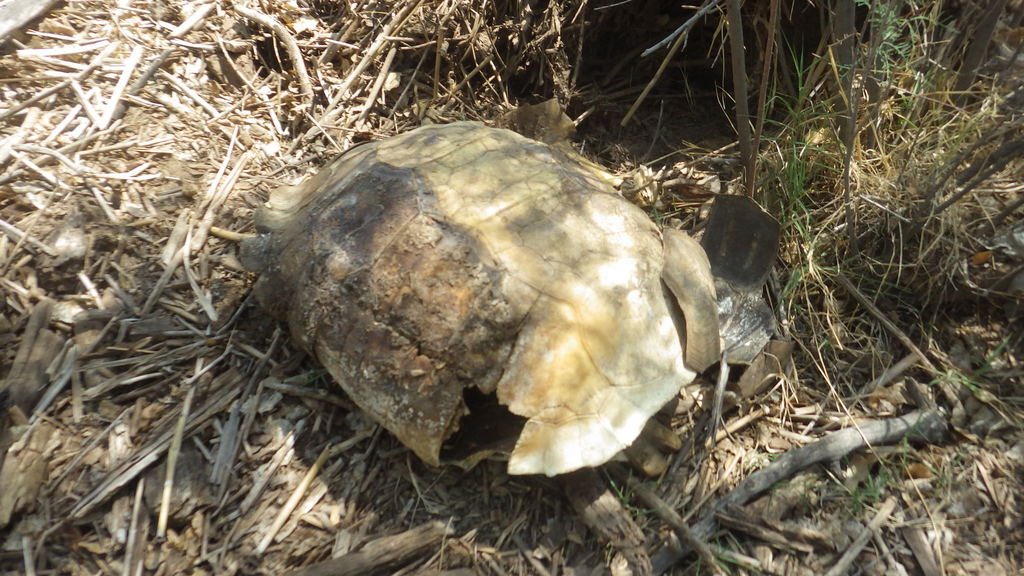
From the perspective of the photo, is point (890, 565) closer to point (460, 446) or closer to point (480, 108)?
point (460, 446)

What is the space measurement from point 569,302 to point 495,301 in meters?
0.25

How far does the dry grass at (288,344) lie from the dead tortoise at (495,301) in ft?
1.19

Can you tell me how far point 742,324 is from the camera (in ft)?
8.00

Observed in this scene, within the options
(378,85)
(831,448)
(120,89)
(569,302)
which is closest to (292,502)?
(569,302)

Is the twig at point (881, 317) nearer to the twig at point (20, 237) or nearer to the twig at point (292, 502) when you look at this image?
the twig at point (292, 502)

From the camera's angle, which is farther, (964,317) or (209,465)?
(964,317)

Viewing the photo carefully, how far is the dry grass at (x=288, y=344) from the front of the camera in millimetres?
2154

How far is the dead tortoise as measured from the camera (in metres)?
2.00

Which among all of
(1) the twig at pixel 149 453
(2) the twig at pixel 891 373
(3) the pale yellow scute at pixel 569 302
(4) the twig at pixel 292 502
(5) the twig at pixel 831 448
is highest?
(3) the pale yellow scute at pixel 569 302

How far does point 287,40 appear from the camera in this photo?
3.30 meters

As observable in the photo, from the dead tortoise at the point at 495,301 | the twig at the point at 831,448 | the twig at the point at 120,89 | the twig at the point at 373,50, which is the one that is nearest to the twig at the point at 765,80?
the dead tortoise at the point at 495,301

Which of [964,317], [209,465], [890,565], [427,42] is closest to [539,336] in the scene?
[209,465]

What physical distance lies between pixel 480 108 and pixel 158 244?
1.80 meters

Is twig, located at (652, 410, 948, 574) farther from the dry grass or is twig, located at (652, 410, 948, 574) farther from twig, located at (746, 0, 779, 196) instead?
twig, located at (746, 0, 779, 196)
